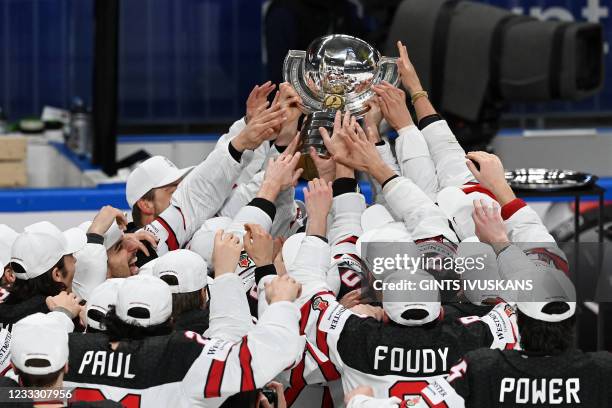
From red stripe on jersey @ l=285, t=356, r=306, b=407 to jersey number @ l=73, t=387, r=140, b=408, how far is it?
22.6 inches

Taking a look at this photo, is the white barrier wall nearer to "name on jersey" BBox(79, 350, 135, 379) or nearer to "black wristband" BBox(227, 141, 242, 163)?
"black wristband" BBox(227, 141, 242, 163)

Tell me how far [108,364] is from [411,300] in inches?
32.1

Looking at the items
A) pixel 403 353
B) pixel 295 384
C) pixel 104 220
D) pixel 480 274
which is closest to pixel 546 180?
pixel 480 274

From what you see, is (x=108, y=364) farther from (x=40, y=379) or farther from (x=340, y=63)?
(x=340, y=63)

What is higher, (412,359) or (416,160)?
(416,160)

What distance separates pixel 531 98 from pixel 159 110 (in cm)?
356

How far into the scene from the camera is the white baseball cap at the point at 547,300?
3291 mm

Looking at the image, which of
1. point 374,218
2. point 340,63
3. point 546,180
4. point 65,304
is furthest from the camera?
point 546,180

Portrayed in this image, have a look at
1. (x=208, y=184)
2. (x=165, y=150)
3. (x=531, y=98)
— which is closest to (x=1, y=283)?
(x=208, y=184)

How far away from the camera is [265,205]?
430 cm

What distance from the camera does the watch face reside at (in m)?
6.04

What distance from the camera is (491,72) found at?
26.8 feet

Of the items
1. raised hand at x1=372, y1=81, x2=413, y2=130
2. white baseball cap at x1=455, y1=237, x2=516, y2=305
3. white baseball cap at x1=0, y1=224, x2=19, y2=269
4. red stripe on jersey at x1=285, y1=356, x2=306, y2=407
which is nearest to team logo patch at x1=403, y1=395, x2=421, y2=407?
red stripe on jersey at x1=285, y1=356, x2=306, y2=407

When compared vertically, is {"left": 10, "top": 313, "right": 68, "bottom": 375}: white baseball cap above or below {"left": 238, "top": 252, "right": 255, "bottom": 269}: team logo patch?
above
